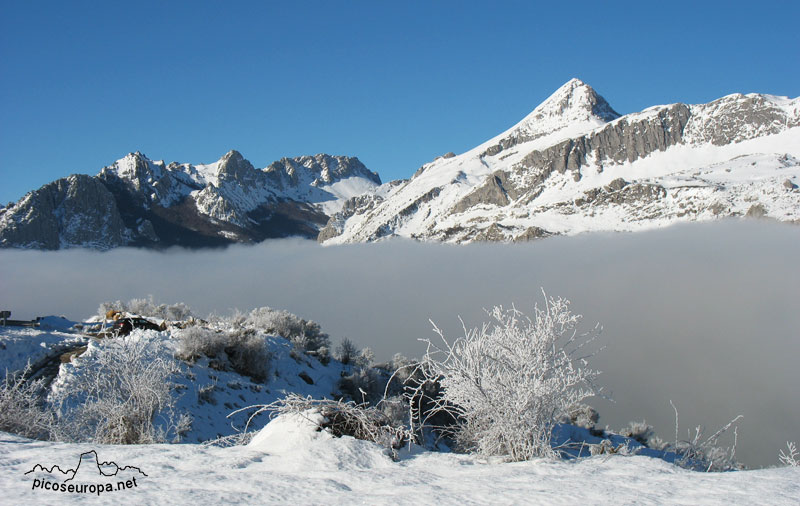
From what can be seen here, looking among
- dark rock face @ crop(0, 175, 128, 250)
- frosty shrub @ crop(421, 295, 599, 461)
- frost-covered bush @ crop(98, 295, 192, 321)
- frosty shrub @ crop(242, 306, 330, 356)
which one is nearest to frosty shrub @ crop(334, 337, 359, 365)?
frosty shrub @ crop(242, 306, 330, 356)

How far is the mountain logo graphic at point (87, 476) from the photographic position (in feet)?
13.2

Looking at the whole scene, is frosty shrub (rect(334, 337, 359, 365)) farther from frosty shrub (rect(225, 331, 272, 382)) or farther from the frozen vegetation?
the frozen vegetation

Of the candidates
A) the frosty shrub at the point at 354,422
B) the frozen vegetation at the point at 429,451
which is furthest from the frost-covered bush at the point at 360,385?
the frosty shrub at the point at 354,422

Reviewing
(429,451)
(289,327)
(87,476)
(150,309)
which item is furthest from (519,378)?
(150,309)

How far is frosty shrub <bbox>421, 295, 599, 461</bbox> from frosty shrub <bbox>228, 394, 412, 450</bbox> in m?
0.73

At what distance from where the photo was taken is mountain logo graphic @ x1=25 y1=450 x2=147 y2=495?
4035 mm

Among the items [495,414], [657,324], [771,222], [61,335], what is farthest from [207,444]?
[771,222]

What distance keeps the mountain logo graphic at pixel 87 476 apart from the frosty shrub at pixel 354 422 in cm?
146

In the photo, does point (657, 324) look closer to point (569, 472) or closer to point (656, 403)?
point (656, 403)

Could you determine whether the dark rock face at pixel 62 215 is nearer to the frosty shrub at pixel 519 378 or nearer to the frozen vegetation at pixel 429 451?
the frozen vegetation at pixel 429 451

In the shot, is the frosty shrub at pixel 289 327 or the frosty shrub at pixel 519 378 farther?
the frosty shrub at pixel 289 327

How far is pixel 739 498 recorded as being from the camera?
3.81 metres

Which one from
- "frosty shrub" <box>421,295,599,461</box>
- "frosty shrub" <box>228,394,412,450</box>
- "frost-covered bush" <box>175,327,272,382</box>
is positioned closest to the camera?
"frosty shrub" <box>228,394,412,450</box>

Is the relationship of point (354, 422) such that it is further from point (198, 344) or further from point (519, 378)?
point (198, 344)
